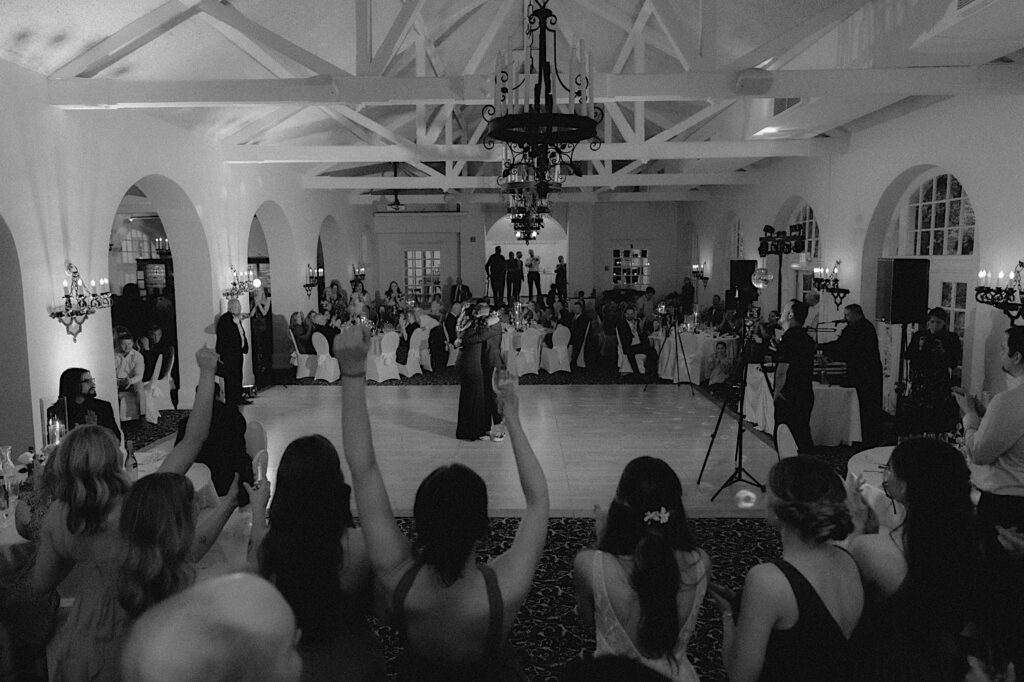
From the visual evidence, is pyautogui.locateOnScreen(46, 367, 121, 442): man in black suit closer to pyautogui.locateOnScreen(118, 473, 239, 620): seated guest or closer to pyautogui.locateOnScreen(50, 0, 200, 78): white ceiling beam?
pyautogui.locateOnScreen(50, 0, 200, 78): white ceiling beam

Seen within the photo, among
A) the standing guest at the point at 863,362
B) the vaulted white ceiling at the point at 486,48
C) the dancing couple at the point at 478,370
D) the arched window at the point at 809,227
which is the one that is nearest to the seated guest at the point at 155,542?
the vaulted white ceiling at the point at 486,48

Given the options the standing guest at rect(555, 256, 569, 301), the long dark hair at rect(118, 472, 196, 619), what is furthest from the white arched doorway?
the long dark hair at rect(118, 472, 196, 619)

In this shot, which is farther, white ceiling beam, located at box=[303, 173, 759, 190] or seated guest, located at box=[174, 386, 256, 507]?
white ceiling beam, located at box=[303, 173, 759, 190]

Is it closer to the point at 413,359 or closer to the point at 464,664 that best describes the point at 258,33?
the point at 464,664

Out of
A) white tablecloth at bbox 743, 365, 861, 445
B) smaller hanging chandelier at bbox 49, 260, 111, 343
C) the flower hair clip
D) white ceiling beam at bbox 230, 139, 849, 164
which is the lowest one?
white tablecloth at bbox 743, 365, 861, 445

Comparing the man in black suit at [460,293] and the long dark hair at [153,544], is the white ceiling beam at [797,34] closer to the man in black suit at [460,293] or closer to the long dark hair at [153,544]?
the long dark hair at [153,544]

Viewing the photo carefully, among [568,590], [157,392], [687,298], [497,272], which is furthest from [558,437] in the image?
[497,272]

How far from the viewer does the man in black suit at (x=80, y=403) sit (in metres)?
5.52

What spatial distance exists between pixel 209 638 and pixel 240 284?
1074cm

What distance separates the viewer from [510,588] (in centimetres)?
175

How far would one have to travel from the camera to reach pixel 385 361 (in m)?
11.9

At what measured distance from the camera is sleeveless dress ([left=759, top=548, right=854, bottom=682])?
184 centimetres

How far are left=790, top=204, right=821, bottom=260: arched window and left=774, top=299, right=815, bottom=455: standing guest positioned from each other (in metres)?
5.62

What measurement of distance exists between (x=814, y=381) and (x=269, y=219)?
9.61 metres
